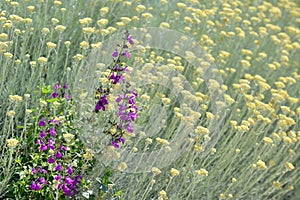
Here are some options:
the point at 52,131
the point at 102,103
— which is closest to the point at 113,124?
the point at 102,103

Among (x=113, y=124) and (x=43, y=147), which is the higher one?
(x=113, y=124)

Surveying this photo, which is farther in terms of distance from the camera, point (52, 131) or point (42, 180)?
point (52, 131)

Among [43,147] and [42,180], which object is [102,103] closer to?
[43,147]

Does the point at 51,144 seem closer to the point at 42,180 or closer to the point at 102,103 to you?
the point at 42,180

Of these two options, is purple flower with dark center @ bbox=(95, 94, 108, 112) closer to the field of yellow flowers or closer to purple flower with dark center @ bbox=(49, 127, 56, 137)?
the field of yellow flowers

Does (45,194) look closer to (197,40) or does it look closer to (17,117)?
(17,117)

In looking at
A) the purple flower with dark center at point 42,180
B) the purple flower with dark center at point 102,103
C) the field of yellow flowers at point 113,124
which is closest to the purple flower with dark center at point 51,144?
the field of yellow flowers at point 113,124

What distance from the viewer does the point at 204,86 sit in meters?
3.90

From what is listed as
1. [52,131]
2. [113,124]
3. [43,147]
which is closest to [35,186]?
[43,147]

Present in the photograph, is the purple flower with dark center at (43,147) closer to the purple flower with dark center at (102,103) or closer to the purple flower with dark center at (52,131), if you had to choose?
the purple flower with dark center at (52,131)

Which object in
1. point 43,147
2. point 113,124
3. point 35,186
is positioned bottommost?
point 35,186

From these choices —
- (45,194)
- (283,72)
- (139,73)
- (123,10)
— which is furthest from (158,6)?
(45,194)

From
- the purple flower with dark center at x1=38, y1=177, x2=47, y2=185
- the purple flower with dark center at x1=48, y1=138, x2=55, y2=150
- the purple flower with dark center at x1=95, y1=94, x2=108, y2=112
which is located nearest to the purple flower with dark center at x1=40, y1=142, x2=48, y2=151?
the purple flower with dark center at x1=48, y1=138, x2=55, y2=150

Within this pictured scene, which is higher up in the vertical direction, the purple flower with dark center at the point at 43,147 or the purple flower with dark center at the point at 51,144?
the purple flower with dark center at the point at 51,144
